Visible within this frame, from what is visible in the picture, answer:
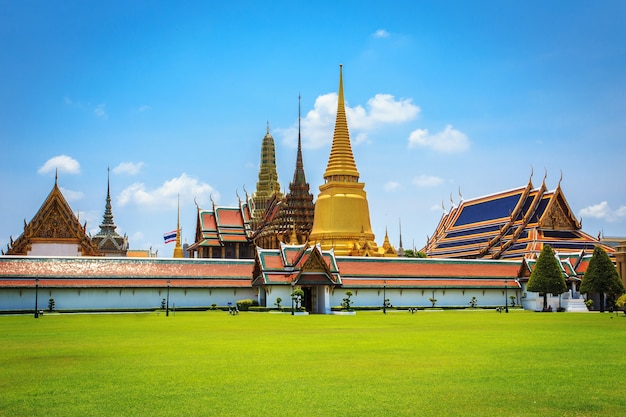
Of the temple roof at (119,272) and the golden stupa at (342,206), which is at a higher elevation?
the golden stupa at (342,206)

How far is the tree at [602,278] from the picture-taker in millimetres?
46644

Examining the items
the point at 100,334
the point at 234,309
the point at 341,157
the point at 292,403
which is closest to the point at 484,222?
the point at 341,157

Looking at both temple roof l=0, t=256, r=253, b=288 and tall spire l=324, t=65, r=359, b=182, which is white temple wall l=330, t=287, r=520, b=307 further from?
tall spire l=324, t=65, r=359, b=182

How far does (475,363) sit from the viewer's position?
15.2 metres

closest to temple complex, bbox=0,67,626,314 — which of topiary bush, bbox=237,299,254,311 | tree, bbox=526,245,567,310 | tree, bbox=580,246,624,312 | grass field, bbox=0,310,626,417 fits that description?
topiary bush, bbox=237,299,254,311

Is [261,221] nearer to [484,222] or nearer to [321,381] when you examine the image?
[484,222]

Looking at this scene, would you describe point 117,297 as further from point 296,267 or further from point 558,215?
point 558,215

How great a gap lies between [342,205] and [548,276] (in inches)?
857

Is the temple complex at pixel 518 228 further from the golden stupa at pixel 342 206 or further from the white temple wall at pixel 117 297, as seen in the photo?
the white temple wall at pixel 117 297

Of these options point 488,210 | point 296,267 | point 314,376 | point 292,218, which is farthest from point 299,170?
point 314,376

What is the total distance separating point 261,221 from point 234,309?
36.7 m

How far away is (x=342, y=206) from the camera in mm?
65875

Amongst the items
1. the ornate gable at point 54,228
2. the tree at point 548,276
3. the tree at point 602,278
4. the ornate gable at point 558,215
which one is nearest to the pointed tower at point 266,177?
the ornate gable at point 54,228

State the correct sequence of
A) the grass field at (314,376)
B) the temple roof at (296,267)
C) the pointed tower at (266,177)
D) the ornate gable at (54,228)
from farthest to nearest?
the pointed tower at (266,177) → the ornate gable at (54,228) → the temple roof at (296,267) → the grass field at (314,376)
